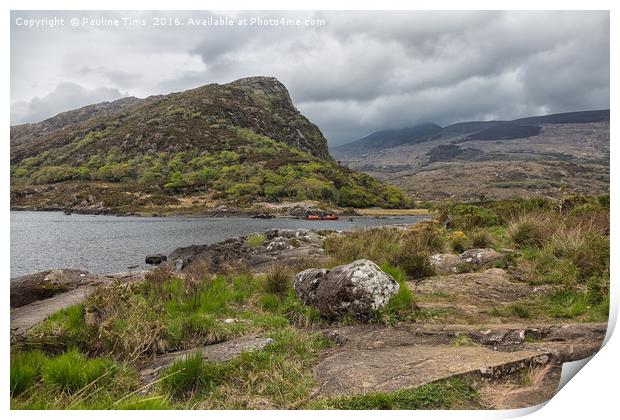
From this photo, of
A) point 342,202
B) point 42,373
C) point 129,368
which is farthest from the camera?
point 342,202

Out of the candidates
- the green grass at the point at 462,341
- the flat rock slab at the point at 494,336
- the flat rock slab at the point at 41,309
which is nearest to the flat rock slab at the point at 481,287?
the flat rock slab at the point at 494,336

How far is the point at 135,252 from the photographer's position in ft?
79.7

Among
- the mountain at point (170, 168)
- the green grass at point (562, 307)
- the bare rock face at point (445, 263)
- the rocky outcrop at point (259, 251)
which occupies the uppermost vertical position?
the mountain at point (170, 168)

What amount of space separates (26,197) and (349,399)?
4772 cm

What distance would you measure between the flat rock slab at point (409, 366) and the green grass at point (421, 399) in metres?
0.08

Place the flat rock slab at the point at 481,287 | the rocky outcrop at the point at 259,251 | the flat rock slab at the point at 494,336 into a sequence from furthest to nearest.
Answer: the rocky outcrop at the point at 259,251 → the flat rock slab at the point at 481,287 → the flat rock slab at the point at 494,336

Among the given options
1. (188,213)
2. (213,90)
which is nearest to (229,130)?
(213,90)

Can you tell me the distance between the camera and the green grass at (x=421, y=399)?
360cm

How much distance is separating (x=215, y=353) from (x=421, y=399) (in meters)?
2.52

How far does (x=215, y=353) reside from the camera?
492 cm

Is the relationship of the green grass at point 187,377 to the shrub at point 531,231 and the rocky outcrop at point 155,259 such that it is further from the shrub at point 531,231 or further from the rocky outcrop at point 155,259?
the rocky outcrop at point 155,259

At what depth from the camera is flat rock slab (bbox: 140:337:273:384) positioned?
449 centimetres

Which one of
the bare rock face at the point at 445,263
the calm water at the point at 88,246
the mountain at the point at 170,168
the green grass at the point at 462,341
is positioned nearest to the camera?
the green grass at the point at 462,341

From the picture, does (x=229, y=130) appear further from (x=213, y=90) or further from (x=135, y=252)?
(x=135, y=252)
